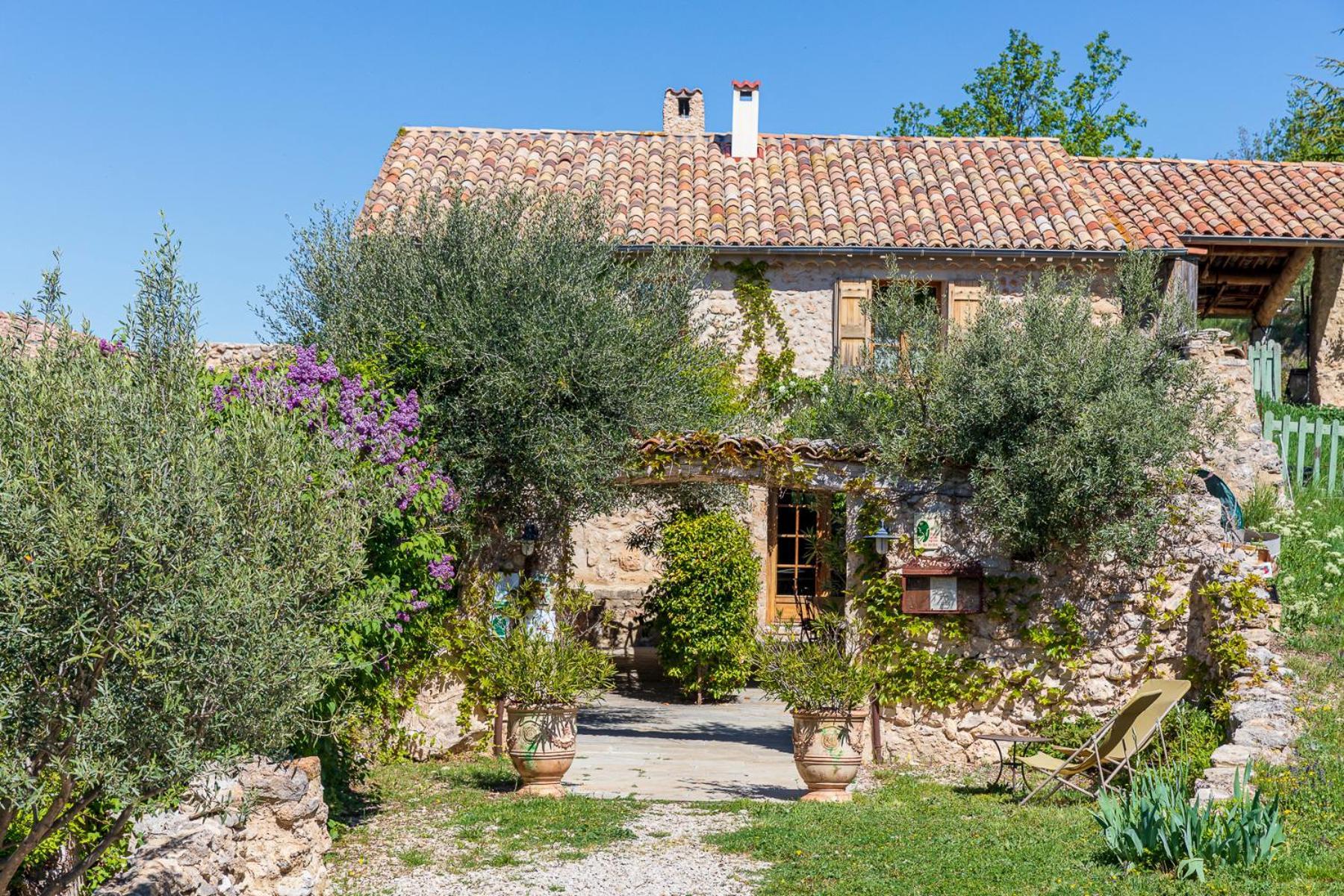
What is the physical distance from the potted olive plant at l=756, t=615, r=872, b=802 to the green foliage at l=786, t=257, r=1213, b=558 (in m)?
1.78

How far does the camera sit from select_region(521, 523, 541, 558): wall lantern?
10008 mm

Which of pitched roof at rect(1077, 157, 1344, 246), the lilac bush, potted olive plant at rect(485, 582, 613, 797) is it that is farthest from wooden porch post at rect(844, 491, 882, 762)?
pitched roof at rect(1077, 157, 1344, 246)

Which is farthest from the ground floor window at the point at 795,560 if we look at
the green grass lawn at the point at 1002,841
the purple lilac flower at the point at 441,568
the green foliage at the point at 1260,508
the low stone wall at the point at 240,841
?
the low stone wall at the point at 240,841

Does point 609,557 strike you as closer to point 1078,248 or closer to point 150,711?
point 1078,248

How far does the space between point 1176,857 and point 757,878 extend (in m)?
2.02

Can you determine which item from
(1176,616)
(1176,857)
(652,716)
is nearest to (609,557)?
(652,716)

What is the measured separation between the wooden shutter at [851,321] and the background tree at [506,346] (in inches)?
155

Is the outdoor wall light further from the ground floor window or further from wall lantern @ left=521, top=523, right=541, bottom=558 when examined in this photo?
the ground floor window

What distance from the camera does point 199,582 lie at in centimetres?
400

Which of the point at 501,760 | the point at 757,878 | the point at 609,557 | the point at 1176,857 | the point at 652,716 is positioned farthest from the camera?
the point at 609,557

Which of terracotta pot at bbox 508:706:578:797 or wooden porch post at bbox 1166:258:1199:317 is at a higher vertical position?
wooden porch post at bbox 1166:258:1199:317

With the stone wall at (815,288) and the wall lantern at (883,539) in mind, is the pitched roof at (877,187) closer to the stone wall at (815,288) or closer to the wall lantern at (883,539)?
the stone wall at (815,288)

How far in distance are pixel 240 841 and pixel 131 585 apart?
2.57m

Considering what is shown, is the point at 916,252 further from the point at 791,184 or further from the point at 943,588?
the point at 943,588
